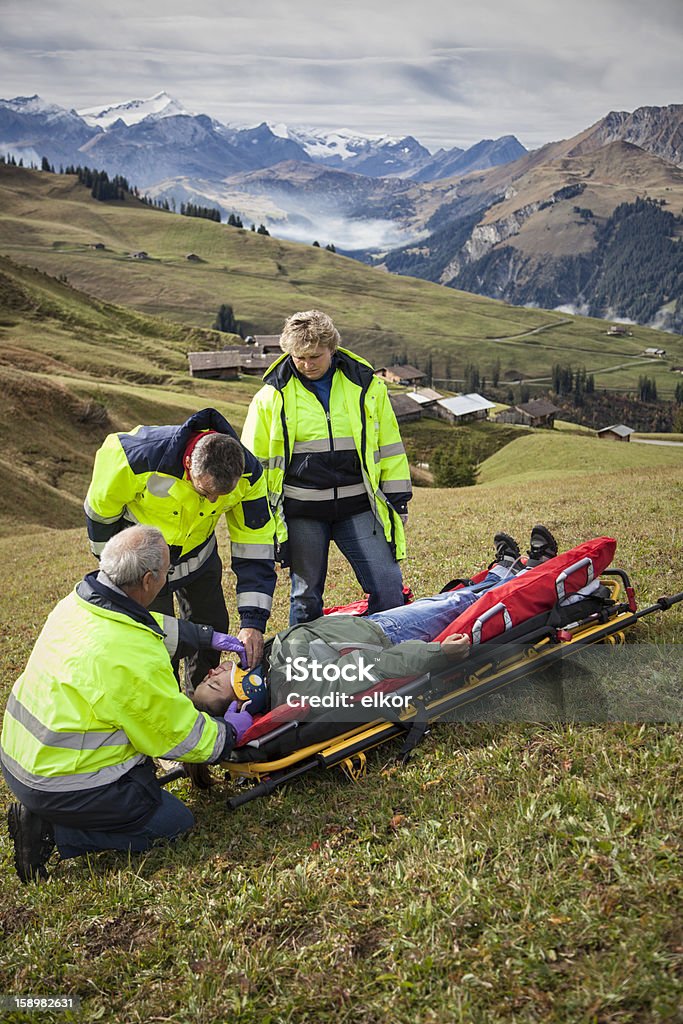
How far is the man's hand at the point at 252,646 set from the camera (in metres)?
7.68

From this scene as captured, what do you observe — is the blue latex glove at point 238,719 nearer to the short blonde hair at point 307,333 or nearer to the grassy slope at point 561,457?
the short blonde hair at point 307,333

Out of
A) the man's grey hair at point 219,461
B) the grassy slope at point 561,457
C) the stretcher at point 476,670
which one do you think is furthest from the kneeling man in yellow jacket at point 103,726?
the grassy slope at point 561,457

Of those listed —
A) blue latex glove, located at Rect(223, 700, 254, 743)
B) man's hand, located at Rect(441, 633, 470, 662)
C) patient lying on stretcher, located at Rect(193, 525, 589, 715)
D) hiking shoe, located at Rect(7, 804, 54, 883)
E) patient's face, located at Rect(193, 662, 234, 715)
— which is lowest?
hiking shoe, located at Rect(7, 804, 54, 883)

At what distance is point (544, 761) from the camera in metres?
6.41

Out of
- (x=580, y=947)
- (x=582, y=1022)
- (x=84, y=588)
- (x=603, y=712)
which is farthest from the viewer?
(x=603, y=712)

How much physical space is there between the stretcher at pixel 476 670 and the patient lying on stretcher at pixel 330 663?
0.68 feet

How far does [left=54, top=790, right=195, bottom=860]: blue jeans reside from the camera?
6312mm

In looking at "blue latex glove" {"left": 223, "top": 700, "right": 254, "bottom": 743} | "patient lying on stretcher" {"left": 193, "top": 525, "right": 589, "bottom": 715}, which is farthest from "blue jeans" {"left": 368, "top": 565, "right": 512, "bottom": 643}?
"blue latex glove" {"left": 223, "top": 700, "right": 254, "bottom": 743}

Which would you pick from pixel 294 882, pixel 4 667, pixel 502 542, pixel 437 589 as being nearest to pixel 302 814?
pixel 294 882

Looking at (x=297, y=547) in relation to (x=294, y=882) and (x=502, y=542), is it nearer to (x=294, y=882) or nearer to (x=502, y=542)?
(x=502, y=542)

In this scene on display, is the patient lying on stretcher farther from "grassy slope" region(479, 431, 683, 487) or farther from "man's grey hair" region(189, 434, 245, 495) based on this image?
"grassy slope" region(479, 431, 683, 487)

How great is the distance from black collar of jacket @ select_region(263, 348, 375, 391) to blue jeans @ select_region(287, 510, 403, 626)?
1609 millimetres

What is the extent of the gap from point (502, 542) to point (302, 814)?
540cm

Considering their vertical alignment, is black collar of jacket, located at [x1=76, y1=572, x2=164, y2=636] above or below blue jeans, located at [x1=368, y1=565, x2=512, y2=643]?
above
